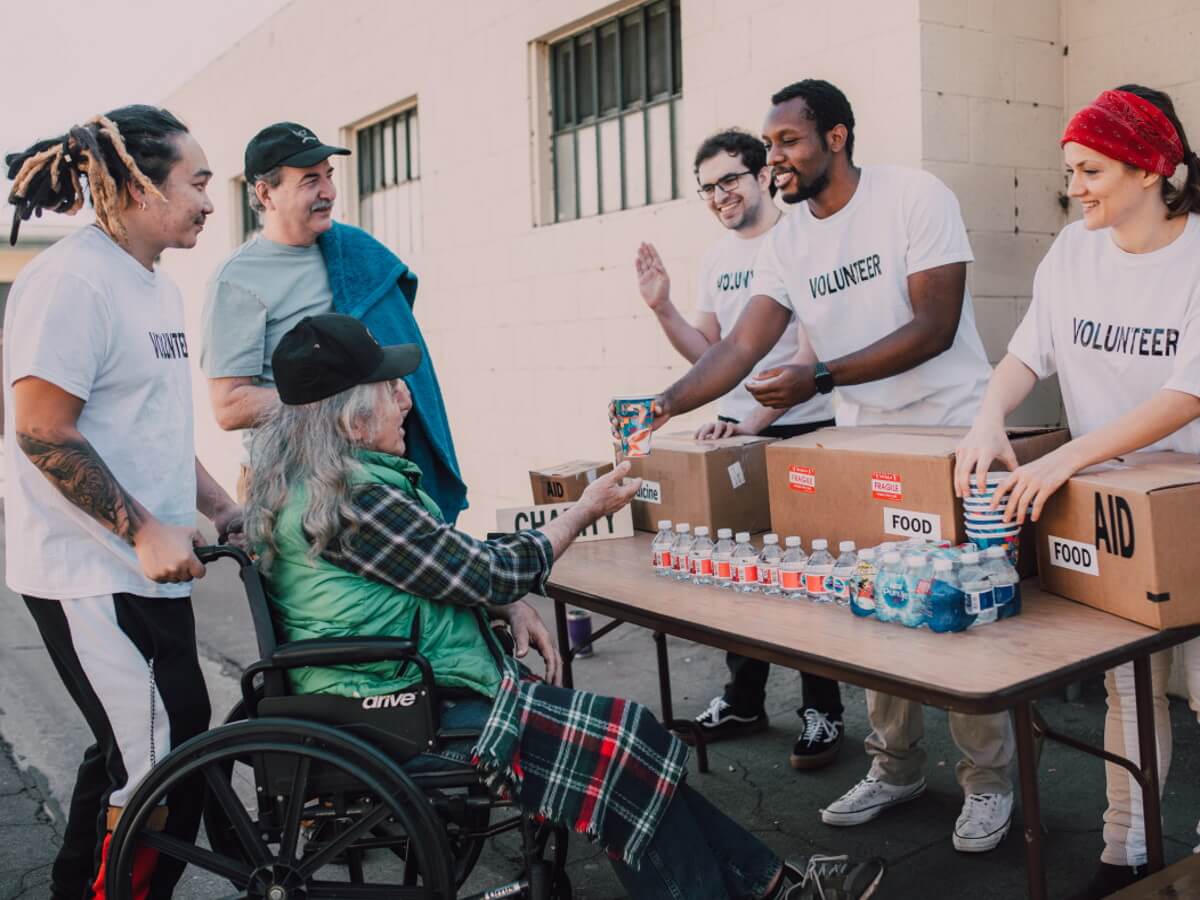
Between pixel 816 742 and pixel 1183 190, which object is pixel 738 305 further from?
pixel 1183 190

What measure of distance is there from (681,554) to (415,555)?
2.41ft

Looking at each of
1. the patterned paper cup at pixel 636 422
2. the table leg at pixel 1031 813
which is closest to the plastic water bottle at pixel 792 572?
the patterned paper cup at pixel 636 422

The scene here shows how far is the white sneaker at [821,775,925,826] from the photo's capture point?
3.11 metres

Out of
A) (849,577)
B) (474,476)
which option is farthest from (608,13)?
(849,577)

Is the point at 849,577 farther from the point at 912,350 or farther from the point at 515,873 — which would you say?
the point at 515,873

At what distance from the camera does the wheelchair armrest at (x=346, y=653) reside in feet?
6.82

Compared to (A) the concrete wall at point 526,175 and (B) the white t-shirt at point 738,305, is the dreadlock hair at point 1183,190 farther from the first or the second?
(A) the concrete wall at point 526,175

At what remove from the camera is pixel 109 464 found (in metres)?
2.28

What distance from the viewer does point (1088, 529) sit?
2.12m

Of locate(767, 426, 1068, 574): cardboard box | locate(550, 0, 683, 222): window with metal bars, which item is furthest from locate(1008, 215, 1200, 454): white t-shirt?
locate(550, 0, 683, 222): window with metal bars

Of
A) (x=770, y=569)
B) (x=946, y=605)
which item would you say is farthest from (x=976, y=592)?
(x=770, y=569)

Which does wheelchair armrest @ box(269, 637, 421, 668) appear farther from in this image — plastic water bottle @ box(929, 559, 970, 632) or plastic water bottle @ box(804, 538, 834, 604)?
plastic water bottle @ box(929, 559, 970, 632)

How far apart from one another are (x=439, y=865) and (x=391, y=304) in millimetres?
1667

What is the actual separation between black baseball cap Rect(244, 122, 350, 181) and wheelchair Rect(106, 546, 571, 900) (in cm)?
122
